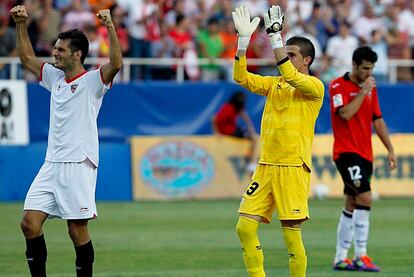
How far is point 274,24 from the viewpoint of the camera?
1010cm

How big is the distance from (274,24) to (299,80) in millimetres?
565

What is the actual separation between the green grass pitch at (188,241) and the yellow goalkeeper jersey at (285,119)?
223cm

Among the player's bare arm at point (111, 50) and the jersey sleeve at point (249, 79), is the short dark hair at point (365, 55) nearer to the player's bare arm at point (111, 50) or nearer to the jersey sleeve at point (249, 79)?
the jersey sleeve at point (249, 79)

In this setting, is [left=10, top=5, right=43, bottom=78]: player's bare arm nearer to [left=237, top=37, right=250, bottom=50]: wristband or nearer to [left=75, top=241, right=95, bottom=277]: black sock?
→ [left=75, top=241, right=95, bottom=277]: black sock

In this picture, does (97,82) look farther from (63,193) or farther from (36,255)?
(36,255)

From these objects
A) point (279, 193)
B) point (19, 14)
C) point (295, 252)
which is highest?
point (19, 14)

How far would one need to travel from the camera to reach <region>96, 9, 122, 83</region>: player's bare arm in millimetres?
9922

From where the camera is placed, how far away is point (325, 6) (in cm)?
2714

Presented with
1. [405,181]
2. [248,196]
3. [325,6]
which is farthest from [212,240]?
[325,6]

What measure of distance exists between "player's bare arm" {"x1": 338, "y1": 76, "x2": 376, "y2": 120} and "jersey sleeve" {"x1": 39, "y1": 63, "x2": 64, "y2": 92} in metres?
4.25

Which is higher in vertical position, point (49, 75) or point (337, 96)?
Answer: point (49, 75)

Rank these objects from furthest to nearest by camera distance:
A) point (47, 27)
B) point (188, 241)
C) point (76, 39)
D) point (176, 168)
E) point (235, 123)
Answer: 1. point (235, 123)
2. point (47, 27)
3. point (176, 168)
4. point (188, 241)
5. point (76, 39)

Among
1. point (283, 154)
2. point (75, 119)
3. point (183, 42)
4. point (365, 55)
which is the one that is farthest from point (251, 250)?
point (183, 42)

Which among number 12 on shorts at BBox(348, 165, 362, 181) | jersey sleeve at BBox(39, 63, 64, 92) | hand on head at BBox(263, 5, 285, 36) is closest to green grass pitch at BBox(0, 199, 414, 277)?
number 12 on shorts at BBox(348, 165, 362, 181)
